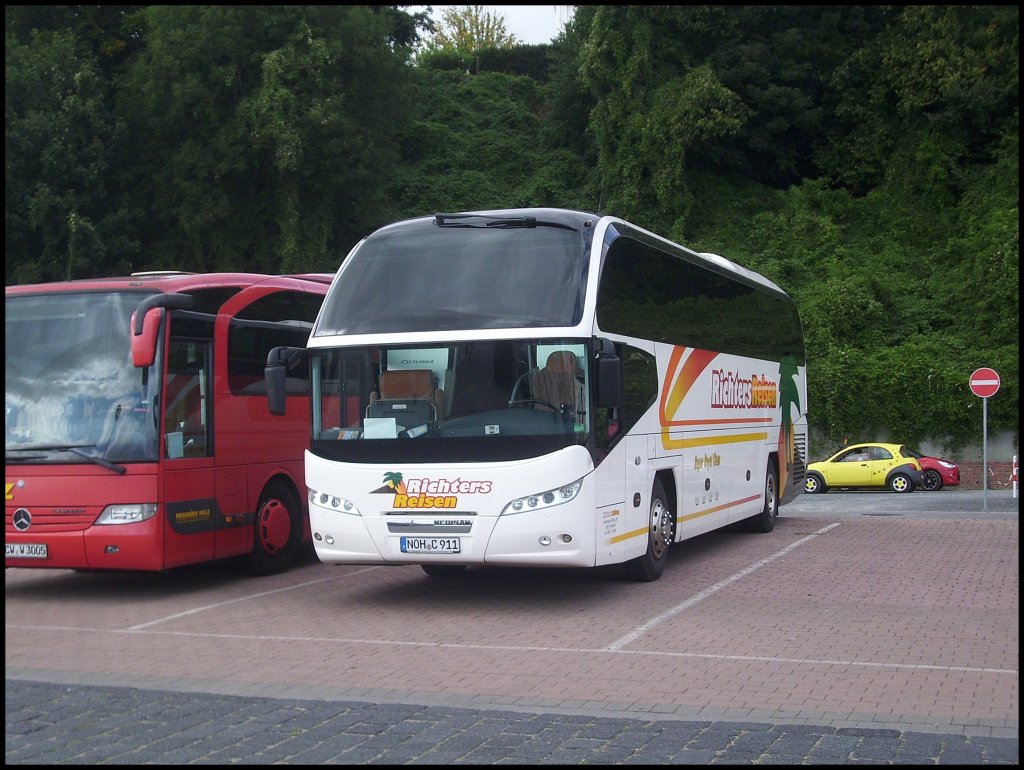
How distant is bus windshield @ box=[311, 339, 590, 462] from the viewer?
34.6 feet

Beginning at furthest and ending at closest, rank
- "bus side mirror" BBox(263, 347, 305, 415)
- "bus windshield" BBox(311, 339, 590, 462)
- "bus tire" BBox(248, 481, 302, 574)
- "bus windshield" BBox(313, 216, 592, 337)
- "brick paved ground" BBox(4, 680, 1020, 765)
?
1. "bus tire" BBox(248, 481, 302, 574)
2. "bus side mirror" BBox(263, 347, 305, 415)
3. "bus windshield" BBox(313, 216, 592, 337)
4. "bus windshield" BBox(311, 339, 590, 462)
5. "brick paved ground" BBox(4, 680, 1020, 765)

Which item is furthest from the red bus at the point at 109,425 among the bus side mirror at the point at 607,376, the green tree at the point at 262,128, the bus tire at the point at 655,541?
the bus tire at the point at 655,541

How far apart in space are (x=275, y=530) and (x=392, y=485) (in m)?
3.18

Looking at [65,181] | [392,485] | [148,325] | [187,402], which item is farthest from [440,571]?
[65,181]

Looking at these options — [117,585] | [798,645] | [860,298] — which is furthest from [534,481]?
[860,298]

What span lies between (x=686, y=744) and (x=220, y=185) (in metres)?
6.42

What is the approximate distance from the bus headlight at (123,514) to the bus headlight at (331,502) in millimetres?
1566

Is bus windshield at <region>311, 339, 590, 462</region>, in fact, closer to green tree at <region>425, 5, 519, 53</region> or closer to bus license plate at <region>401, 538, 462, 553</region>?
bus license plate at <region>401, 538, 462, 553</region>

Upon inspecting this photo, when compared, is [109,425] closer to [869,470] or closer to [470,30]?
[470,30]

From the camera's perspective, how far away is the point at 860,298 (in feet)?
123

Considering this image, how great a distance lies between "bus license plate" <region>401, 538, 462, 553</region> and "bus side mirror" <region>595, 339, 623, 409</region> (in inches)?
71.6

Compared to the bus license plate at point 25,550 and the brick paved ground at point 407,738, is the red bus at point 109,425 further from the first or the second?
the brick paved ground at point 407,738

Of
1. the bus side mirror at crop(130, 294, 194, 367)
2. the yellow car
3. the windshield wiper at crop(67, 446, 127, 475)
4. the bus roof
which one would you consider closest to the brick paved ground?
the windshield wiper at crop(67, 446, 127, 475)

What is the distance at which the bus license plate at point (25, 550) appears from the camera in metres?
10.9
